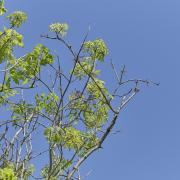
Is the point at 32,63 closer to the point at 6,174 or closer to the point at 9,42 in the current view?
the point at 9,42

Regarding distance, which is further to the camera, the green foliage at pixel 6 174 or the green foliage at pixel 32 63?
the green foliage at pixel 32 63

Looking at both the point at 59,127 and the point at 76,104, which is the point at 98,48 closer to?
the point at 76,104

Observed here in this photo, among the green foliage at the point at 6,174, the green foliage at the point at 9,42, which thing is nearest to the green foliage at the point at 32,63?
the green foliage at the point at 9,42

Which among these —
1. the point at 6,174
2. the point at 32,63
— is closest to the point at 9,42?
the point at 32,63

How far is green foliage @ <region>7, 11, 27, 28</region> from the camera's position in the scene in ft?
44.7

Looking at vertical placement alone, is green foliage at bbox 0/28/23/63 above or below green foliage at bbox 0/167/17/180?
above

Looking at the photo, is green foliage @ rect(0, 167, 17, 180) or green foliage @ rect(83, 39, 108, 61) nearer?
green foliage @ rect(0, 167, 17, 180)

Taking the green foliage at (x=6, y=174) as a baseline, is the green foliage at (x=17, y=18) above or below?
above

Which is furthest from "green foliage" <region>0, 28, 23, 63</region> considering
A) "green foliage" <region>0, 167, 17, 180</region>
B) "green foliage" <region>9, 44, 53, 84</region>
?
"green foliage" <region>0, 167, 17, 180</region>

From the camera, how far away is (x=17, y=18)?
45.1 ft

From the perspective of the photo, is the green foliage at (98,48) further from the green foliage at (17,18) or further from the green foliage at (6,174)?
the green foliage at (6,174)

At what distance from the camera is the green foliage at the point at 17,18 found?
13.6m

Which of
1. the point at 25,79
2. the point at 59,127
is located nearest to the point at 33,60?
the point at 25,79

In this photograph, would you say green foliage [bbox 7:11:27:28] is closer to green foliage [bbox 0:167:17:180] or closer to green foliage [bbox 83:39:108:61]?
green foliage [bbox 83:39:108:61]
